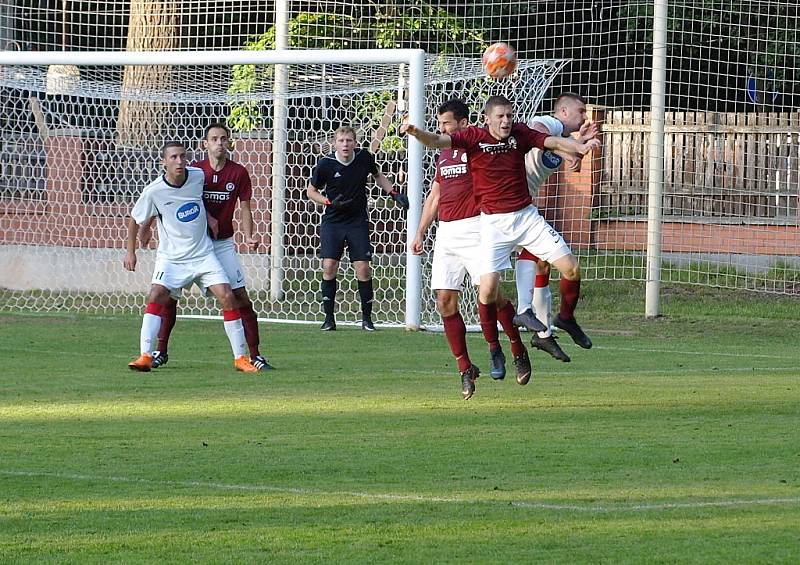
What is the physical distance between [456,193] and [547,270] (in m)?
1.54

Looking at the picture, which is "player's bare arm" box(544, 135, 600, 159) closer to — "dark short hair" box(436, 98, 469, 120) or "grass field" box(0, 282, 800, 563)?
"dark short hair" box(436, 98, 469, 120)

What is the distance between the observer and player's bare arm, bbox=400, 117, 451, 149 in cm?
998

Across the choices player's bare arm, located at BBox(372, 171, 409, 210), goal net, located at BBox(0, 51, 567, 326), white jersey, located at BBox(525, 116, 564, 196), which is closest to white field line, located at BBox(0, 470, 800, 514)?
white jersey, located at BBox(525, 116, 564, 196)

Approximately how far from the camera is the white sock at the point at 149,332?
1273 cm

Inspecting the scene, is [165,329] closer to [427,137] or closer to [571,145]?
[427,137]

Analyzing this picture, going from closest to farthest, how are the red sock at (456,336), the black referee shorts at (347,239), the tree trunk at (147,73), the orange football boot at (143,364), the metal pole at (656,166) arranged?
the red sock at (456,336), the orange football boot at (143,364), the black referee shorts at (347,239), the metal pole at (656,166), the tree trunk at (147,73)

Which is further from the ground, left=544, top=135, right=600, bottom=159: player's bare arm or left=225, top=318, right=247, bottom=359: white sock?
left=544, top=135, right=600, bottom=159: player's bare arm

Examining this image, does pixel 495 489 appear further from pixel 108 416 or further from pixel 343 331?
pixel 343 331

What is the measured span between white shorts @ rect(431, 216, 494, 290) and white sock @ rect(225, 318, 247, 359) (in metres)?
1.99

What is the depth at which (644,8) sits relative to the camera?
26594 millimetres

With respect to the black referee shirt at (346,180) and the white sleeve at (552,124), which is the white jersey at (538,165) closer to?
the white sleeve at (552,124)

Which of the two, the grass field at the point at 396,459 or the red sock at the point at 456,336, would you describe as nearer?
the grass field at the point at 396,459

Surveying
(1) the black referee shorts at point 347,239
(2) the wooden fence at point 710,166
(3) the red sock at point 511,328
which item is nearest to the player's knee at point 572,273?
(3) the red sock at point 511,328

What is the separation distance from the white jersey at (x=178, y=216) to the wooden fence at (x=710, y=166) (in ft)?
30.3
